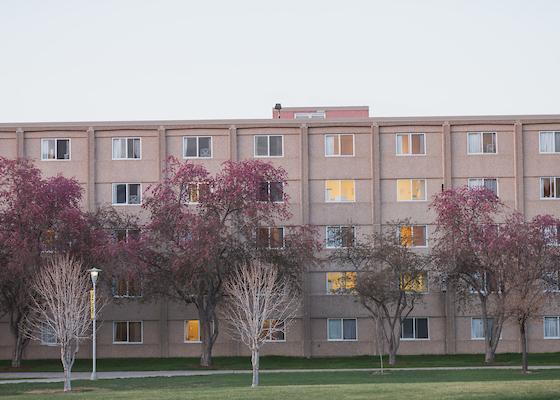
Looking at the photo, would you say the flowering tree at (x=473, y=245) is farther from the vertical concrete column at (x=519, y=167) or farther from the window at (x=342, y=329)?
the window at (x=342, y=329)

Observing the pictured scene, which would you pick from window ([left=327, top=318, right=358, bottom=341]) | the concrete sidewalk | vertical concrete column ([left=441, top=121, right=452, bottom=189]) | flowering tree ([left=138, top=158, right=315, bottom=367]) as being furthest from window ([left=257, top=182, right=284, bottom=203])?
vertical concrete column ([left=441, top=121, right=452, bottom=189])

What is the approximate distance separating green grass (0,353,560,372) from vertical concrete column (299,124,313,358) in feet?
6.53

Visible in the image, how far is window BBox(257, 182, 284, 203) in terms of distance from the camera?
6328 centimetres

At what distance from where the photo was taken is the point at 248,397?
34.9m

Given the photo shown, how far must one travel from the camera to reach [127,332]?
71125 millimetres

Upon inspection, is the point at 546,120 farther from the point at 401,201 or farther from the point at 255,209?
the point at 255,209

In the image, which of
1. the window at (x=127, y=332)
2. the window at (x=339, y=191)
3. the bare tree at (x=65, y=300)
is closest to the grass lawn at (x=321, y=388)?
the bare tree at (x=65, y=300)

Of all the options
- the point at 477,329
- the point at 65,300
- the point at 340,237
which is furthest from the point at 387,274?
the point at 65,300

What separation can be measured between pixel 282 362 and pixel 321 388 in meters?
28.2

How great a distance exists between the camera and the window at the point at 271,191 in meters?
63.3

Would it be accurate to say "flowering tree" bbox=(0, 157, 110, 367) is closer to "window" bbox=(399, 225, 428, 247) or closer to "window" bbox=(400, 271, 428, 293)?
"window" bbox=(400, 271, 428, 293)

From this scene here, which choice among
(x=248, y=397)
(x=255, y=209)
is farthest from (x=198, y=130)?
(x=248, y=397)

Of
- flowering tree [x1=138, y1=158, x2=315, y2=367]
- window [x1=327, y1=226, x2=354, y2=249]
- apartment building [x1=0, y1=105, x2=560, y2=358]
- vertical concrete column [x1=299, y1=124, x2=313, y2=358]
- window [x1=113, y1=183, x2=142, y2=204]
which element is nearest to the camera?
flowering tree [x1=138, y1=158, x2=315, y2=367]

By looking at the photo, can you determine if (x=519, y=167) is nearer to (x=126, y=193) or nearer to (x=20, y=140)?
(x=126, y=193)
